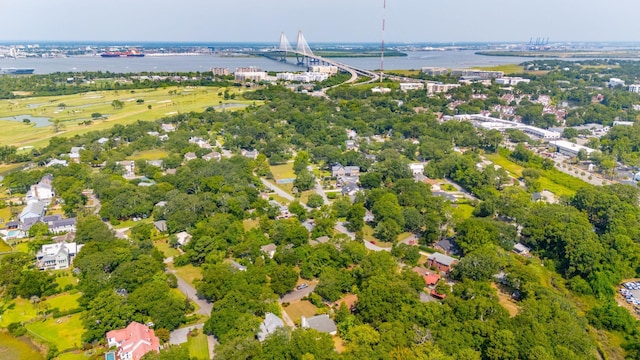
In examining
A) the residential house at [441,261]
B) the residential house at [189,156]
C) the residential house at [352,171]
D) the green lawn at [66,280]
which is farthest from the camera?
the residential house at [189,156]

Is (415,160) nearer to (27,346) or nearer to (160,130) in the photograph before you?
(160,130)

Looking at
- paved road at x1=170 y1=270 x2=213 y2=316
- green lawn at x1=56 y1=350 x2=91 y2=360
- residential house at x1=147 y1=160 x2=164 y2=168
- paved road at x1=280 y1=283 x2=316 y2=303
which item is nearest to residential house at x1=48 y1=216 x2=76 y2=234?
paved road at x1=170 y1=270 x2=213 y2=316

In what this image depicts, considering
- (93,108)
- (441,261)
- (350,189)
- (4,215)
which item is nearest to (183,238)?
(350,189)

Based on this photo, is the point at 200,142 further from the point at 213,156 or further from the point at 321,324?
the point at 321,324

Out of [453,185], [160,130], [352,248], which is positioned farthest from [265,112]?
[352,248]

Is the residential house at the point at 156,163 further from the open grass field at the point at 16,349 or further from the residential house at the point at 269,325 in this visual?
the residential house at the point at 269,325

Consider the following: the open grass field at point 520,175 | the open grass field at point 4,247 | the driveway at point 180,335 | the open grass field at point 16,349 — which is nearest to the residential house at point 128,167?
the open grass field at point 4,247
